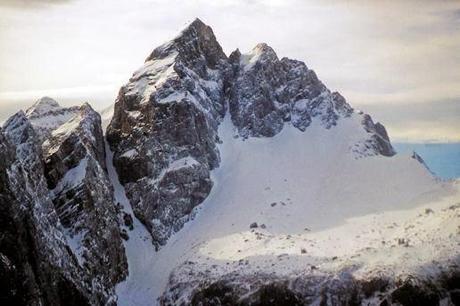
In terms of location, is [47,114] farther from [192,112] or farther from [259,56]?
[259,56]

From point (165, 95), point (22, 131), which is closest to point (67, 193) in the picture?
point (22, 131)

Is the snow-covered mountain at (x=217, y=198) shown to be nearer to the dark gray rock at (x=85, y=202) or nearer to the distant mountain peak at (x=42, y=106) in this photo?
the dark gray rock at (x=85, y=202)

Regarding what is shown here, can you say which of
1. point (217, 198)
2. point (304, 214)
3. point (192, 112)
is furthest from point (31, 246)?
point (192, 112)

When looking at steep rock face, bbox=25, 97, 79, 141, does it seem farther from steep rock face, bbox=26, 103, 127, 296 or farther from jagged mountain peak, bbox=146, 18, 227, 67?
jagged mountain peak, bbox=146, 18, 227, 67

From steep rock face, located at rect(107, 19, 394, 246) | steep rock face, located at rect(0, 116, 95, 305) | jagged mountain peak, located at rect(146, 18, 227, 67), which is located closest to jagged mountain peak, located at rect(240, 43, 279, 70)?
steep rock face, located at rect(107, 19, 394, 246)

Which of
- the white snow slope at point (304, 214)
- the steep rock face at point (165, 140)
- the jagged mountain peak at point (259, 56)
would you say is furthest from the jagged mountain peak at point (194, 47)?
the white snow slope at point (304, 214)
